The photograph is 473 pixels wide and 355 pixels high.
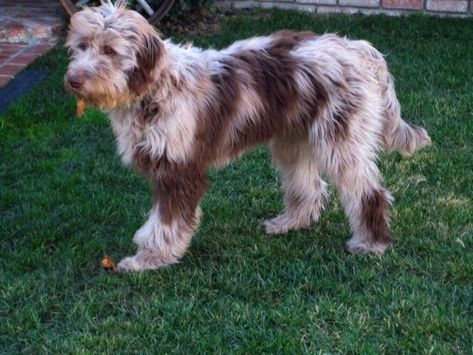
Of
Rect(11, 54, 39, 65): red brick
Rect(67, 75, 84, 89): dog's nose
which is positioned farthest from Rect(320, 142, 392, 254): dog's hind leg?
Rect(11, 54, 39, 65): red brick

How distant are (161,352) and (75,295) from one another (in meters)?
0.71

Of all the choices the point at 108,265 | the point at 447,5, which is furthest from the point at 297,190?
the point at 447,5

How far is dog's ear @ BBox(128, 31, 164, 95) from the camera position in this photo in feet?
12.4

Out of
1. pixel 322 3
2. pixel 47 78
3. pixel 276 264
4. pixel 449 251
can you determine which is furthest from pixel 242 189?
pixel 322 3

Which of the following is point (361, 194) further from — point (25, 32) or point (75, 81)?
point (25, 32)

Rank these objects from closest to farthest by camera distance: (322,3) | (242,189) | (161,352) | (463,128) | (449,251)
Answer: (161,352) → (449,251) → (242,189) → (463,128) → (322,3)

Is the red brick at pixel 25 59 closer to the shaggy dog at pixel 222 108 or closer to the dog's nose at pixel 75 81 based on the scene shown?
the shaggy dog at pixel 222 108

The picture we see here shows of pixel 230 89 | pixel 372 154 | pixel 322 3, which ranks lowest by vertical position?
pixel 322 3

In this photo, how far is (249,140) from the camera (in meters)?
4.18

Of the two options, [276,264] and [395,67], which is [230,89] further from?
[395,67]

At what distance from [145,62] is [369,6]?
5.74 metres

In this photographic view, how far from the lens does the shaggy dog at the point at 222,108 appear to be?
3764mm

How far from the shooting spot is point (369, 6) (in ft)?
29.5

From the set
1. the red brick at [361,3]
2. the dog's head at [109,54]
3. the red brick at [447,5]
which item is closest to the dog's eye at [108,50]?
the dog's head at [109,54]
